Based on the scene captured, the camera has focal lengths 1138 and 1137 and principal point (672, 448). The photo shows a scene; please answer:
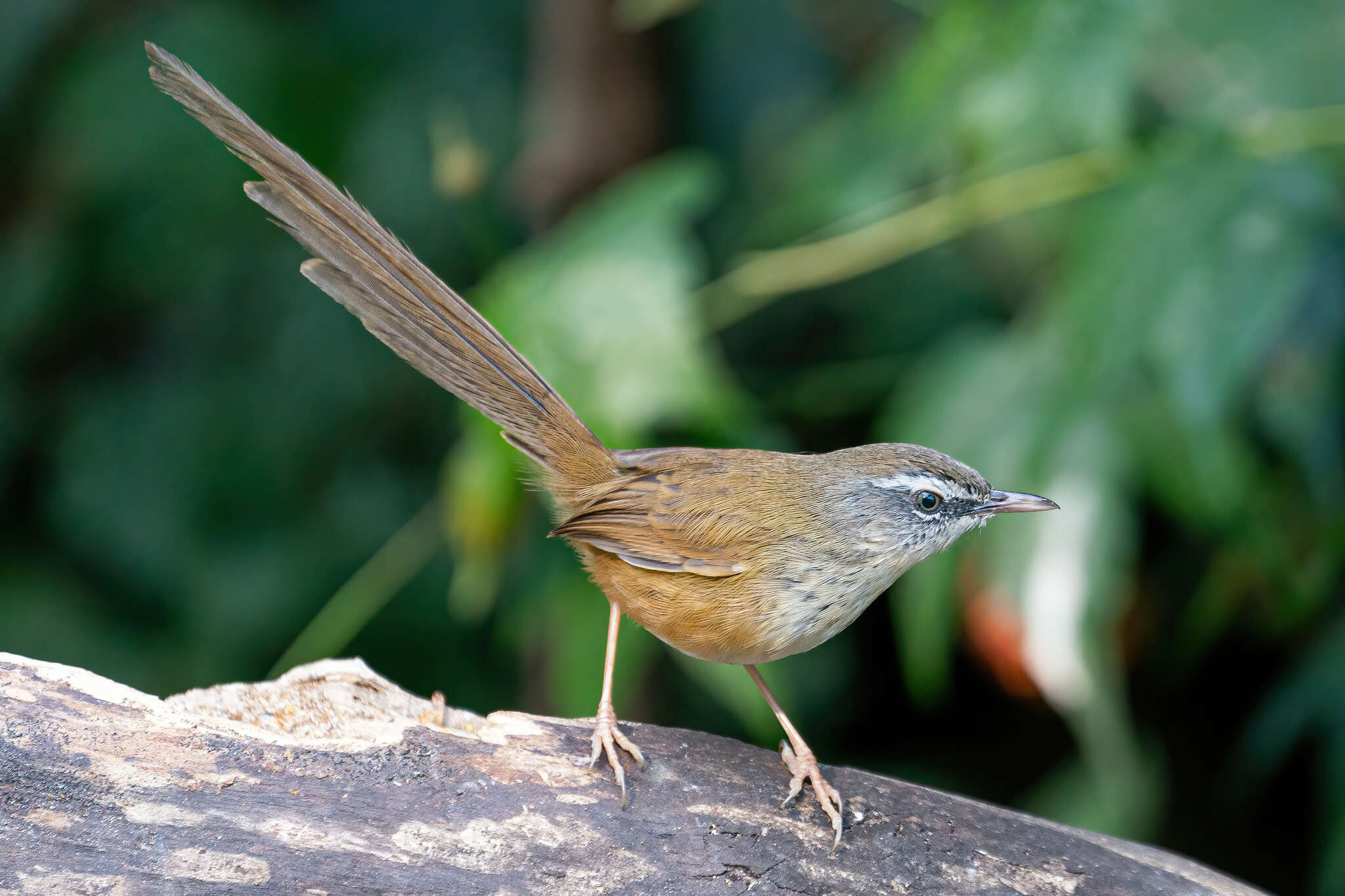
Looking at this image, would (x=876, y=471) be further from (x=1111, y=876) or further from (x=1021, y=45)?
(x=1021, y=45)

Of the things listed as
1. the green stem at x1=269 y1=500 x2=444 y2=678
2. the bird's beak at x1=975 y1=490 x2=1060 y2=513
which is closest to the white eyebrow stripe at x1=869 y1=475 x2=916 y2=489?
the bird's beak at x1=975 y1=490 x2=1060 y2=513

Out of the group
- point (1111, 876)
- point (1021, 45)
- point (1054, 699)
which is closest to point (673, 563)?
point (1111, 876)

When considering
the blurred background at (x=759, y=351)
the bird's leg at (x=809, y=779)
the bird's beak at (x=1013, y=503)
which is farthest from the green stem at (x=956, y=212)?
the bird's leg at (x=809, y=779)

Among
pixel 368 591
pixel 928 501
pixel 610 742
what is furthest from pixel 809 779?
pixel 368 591

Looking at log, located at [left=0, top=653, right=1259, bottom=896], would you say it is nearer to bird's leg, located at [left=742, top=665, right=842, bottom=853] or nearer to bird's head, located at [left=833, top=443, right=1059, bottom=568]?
bird's leg, located at [left=742, top=665, right=842, bottom=853]

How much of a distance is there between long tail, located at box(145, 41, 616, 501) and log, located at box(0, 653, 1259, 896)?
2.51 ft

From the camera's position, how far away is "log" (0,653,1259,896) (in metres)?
2.16

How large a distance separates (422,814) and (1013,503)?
1688mm

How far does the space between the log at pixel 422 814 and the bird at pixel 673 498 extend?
0.37 ft

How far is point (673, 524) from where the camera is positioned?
291cm

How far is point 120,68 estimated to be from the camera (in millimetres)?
5160

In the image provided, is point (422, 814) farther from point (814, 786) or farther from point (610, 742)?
point (814, 786)

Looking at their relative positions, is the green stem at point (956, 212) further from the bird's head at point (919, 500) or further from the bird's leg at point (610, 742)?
the bird's leg at point (610, 742)

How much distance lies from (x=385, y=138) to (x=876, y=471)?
11.5 feet
